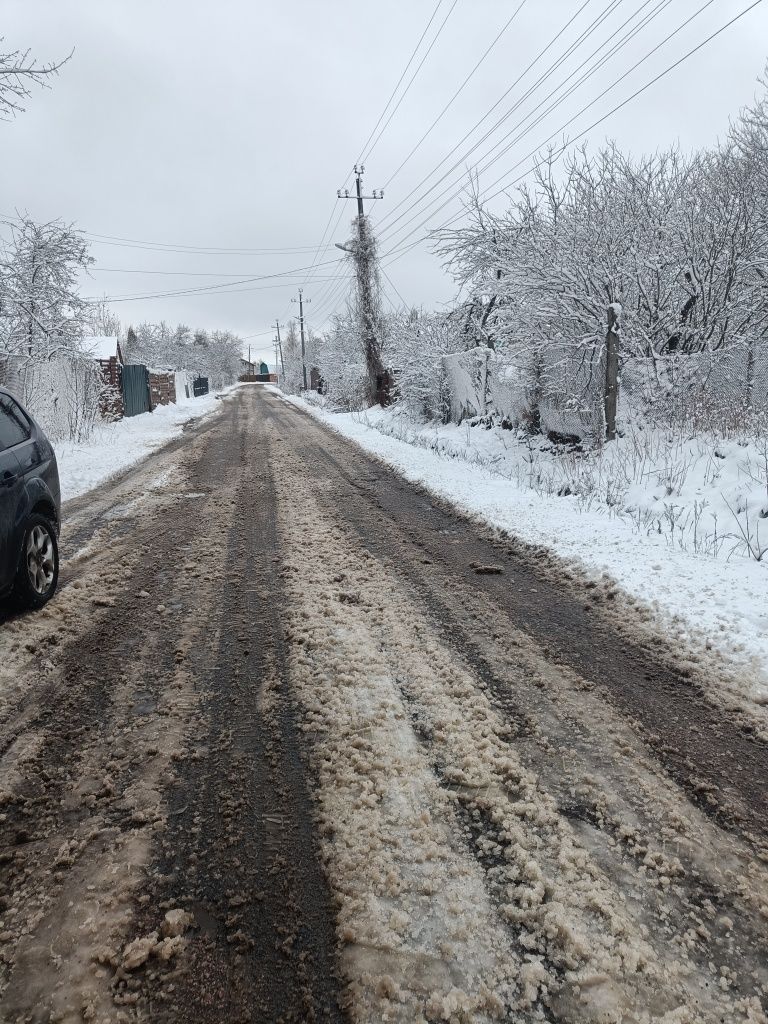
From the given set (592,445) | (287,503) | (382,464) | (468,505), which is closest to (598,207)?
(592,445)

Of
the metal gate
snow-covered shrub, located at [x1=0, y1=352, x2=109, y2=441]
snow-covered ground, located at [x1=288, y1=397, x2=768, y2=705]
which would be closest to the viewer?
snow-covered ground, located at [x1=288, y1=397, x2=768, y2=705]

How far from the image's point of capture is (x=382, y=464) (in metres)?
10.9

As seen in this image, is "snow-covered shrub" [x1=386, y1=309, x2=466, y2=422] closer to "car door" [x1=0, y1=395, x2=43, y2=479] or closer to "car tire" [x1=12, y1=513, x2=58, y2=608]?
"car door" [x1=0, y1=395, x2=43, y2=479]

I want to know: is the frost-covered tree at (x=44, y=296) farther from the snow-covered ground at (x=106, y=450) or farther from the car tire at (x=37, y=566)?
the car tire at (x=37, y=566)

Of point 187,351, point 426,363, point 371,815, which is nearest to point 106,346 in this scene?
point 426,363

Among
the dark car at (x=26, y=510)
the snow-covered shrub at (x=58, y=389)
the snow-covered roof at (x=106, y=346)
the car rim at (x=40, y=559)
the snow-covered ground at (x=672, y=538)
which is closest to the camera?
the snow-covered ground at (x=672, y=538)

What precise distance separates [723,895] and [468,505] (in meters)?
5.78

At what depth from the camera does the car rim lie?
13.6ft

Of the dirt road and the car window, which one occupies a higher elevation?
the car window

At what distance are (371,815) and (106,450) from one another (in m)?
14.2

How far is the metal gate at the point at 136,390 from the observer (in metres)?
25.3

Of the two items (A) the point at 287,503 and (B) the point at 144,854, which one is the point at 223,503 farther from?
(B) the point at 144,854

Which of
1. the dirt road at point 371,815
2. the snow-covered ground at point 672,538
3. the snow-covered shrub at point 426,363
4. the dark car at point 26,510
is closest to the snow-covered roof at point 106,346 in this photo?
the snow-covered shrub at point 426,363

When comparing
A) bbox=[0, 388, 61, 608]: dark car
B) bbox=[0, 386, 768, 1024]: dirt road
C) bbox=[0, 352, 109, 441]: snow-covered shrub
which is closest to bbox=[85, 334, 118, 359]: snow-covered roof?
bbox=[0, 352, 109, 441]: snow-covered shrub
